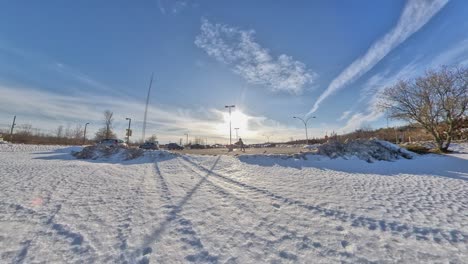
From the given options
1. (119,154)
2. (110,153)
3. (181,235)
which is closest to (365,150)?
(181,235)

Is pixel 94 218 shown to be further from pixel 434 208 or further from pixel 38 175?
pixel 434 208

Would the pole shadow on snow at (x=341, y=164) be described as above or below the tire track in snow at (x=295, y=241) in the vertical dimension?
above

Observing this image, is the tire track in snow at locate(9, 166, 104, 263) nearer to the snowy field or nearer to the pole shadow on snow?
the snowy field

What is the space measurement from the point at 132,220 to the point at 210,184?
13.4 ft

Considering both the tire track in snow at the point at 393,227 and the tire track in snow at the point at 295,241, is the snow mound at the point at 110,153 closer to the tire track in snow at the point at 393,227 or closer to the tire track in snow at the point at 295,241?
the tire track in snow at the point at 295,241

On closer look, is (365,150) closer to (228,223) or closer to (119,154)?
(228,223)

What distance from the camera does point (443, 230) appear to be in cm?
433

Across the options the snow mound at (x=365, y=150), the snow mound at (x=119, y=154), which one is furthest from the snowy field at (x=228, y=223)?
the snow mound at (x=119, y=154)

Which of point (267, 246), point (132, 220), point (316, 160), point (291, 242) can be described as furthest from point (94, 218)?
point (316, 160)

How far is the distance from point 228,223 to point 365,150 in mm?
16396

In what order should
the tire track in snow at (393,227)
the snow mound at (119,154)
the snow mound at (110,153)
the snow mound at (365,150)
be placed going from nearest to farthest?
the tire track in snow at (393,227) → the snow mound at (365,150) → the snow mound at (119,154) → the snow mound at (110,153)

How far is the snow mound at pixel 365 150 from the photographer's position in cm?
1702

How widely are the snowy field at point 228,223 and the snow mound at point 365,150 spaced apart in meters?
8.81

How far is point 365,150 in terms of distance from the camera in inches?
691
